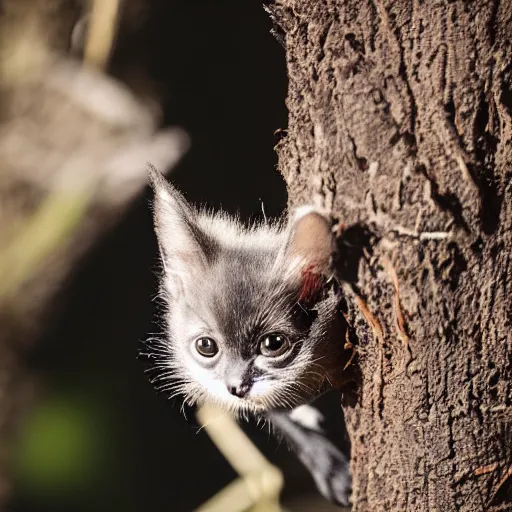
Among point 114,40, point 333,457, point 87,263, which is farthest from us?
point 87,263

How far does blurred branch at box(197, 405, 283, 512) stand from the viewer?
1301 millimetres

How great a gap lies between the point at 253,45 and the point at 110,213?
0.50 meters

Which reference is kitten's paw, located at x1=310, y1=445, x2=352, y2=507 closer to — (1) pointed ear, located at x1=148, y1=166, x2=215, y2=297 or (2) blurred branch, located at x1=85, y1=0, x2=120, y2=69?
(1) pointed ear, located at x1=148, y1=166, x2=215, y2=297

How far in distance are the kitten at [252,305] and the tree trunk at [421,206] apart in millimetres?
41

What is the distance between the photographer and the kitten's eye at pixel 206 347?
86cm

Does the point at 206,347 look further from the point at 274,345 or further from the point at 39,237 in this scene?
the point at 39,237

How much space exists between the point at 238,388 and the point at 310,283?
17 cm

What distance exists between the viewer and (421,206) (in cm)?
70

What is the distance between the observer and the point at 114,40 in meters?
1.33

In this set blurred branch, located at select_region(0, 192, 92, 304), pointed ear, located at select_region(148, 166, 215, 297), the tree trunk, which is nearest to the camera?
the tree trunk

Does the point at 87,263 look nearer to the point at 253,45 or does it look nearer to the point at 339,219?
the point at 253,45

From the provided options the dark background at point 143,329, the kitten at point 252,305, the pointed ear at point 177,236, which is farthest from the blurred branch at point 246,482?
the pointed ear at point 177,236

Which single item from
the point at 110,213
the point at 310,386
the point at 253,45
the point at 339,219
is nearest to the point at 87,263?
the point at 110,213

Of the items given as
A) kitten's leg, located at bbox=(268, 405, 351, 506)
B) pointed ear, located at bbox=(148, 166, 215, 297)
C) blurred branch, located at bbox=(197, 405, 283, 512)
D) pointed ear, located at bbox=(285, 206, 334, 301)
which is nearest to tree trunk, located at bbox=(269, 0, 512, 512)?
pointed ear, located at bbox=(285, 206, 334, 301)
